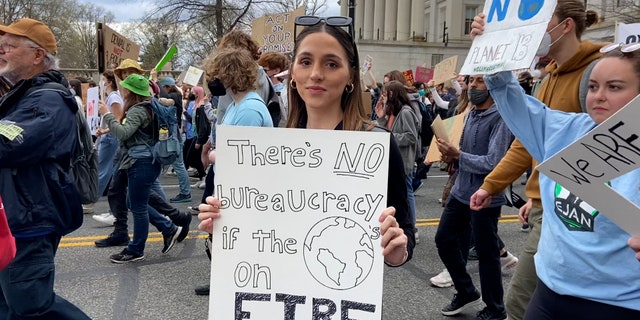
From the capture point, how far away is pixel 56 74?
303 centimetres

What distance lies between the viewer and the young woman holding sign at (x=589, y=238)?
1.86m

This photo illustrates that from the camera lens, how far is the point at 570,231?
1994 mm

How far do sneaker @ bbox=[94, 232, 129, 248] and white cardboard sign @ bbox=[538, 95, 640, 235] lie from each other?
16.8 ft

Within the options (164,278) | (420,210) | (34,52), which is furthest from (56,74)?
(420,210)

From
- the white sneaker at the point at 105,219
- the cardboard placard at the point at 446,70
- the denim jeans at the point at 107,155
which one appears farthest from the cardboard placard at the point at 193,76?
the cardboard placard at the point at 446,70

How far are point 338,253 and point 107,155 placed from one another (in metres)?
5.77

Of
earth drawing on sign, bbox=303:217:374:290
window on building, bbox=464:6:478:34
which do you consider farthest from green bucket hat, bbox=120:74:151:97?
window on building, bbox=464:6:478:34

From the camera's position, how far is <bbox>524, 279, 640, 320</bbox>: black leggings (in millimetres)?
1896

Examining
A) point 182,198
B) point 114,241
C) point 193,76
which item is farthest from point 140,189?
point 193,76

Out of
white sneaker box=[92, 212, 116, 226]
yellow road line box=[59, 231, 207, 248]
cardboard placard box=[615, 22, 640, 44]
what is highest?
cardboard placard box=[615, 22, 640, 44]

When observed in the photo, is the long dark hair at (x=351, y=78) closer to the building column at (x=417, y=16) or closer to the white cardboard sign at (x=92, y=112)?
the white cardboard sign at (x=92, y=112)

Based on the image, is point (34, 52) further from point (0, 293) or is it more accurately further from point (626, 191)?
point (626, 191)

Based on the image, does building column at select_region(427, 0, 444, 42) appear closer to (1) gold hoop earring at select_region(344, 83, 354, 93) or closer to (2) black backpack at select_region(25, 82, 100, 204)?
(2) black backpack at select_region(25, 82, 100, 204)

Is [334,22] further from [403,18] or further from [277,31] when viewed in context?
[403,18]
